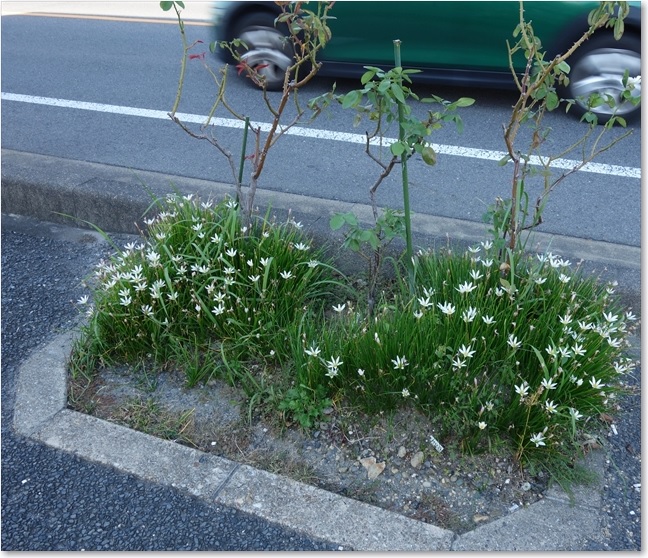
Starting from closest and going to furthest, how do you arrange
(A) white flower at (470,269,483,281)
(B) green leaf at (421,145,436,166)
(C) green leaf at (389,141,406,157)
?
(C) green leaf at (389,141,406,157), (B) green leaf at (421,145,436,166), (A) white flower at (470,269,483,281)

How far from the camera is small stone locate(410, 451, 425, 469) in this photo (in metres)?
2.54

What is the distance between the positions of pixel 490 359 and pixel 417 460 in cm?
48

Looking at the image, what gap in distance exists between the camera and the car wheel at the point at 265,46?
258 inches

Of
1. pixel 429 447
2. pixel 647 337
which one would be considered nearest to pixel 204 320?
pixel 429 447

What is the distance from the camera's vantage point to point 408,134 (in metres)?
2.72

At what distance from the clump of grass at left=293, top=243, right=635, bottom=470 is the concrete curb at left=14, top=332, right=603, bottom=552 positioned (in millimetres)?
252

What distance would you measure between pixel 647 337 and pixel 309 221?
69.0 inches

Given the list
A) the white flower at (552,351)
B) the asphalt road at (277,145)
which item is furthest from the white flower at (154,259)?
the white flower at (552,351)

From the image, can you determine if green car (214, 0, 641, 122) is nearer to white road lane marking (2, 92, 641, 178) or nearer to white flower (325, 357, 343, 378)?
white road lane marking (2, 92, 641, 178)

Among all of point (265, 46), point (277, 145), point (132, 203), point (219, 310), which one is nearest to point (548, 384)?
point (219, 310)

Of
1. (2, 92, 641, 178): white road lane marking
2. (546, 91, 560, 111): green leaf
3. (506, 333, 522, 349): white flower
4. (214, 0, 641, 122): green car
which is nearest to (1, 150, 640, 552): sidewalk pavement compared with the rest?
(506, 333, 522, 349): white flower

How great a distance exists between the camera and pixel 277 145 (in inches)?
215

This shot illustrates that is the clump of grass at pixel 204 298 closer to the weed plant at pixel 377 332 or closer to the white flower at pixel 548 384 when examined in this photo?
the weed plant at pixel 377 332

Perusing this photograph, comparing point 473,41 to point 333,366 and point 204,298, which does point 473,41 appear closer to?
point 204,298
